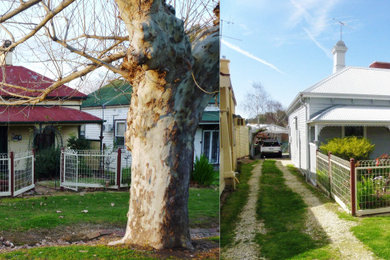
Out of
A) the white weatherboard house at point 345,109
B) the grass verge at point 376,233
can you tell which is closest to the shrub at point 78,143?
the white weatherboard house at point 345,109

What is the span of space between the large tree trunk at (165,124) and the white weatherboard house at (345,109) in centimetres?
96

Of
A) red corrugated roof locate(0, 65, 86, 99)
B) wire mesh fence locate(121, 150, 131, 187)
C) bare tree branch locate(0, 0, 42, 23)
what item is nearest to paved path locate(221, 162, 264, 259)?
wire mesh fence locate(121, 150, 131, 187)

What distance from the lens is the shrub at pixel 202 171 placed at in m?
2.14

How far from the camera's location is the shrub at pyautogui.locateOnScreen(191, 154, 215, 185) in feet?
7.04

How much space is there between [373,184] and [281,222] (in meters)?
0.93

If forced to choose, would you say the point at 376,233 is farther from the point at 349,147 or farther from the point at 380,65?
the point at 380,65

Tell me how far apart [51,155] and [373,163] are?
259cm

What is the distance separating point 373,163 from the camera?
2.58m

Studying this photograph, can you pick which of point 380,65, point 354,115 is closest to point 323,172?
point 354,115

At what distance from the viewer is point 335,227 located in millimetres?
2703

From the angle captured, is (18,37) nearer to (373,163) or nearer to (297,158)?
(297,158)

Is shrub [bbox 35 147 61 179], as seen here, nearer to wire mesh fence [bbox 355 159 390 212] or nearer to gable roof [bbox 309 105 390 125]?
gable roof [bbox 309 105 390 125]

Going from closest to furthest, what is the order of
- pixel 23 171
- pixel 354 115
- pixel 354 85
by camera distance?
pixel 23 171 < pixel 354 115 < pixel 354 85

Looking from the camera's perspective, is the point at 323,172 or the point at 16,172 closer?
the point at 16,172
